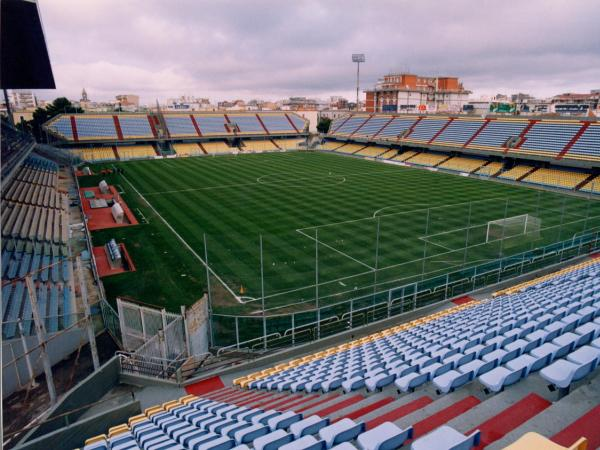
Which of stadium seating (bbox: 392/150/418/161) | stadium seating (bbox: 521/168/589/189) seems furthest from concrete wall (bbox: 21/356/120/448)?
stadium seating (bbox: 392/150/418/161)

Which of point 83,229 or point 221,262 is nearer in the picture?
point 221,262

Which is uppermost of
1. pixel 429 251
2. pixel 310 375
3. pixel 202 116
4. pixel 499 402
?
pixel 202 116

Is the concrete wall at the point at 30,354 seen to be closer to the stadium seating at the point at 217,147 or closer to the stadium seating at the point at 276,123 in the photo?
the stadium seating at the point at 217,147

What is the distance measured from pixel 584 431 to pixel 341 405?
3893mm

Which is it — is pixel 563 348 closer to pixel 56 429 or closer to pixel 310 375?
pixel 310 375

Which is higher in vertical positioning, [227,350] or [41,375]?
[41,375]

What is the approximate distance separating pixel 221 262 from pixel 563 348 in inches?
716

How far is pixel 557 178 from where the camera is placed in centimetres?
4359

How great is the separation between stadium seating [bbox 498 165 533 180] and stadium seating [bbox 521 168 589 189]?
1040 mm

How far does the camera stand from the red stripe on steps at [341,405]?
23.7 feet

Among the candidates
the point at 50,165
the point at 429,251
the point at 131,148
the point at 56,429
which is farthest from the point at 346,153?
the point at 56,429

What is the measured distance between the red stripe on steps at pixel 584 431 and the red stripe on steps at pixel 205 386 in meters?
8.85

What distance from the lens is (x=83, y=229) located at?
28.3 meters

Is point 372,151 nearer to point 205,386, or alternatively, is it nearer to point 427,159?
point 427,159
